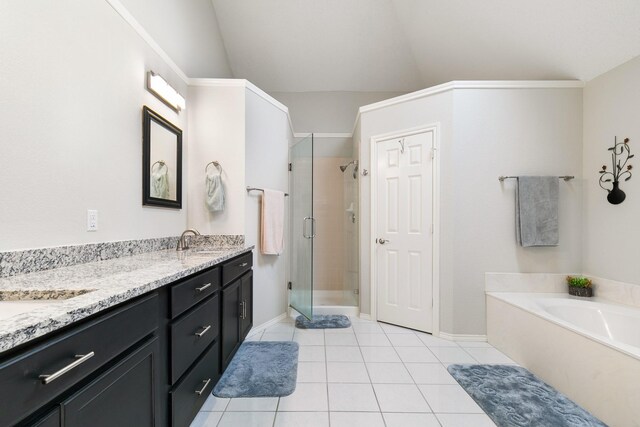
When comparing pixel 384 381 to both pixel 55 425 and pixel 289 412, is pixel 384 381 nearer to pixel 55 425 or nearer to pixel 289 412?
pixel 289 412

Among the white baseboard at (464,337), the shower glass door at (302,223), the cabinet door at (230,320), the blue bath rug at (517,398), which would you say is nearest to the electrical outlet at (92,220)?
the cabinet door at (230,320)

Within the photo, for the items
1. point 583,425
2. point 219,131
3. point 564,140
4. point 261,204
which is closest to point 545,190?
point 564,140

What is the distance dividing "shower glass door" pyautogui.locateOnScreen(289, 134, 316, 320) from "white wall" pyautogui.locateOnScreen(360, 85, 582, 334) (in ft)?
4.63

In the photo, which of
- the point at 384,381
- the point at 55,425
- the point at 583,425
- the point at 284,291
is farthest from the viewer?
the point at 284,291

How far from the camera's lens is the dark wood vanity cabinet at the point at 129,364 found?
0.54 meters

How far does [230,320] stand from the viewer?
5.81 feet

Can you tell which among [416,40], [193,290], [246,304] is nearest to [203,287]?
[193,290]

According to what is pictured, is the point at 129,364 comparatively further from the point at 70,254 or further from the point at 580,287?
the point at 580,287

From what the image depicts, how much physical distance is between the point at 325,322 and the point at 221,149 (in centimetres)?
209

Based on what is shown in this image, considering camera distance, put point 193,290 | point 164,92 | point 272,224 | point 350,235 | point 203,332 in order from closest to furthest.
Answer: point 193,290 → point 203,332 → point 164,92 → point 272,224 → point 350,235

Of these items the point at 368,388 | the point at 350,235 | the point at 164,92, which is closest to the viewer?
the point at 368,388

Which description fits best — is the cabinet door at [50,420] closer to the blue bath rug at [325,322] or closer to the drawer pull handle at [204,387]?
the drawer pull handle at [204,387]

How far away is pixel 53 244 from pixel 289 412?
4.93 ft

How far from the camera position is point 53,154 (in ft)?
3.95
